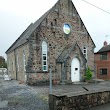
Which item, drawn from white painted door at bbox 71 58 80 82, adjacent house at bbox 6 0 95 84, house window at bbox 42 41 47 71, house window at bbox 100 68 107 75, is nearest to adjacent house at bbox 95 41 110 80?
house window at bbox 100 68 107 75

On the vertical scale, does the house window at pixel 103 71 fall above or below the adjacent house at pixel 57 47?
below

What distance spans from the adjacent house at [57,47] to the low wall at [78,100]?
10574 millimetres

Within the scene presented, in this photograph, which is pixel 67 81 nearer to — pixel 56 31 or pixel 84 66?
pixel 84 66

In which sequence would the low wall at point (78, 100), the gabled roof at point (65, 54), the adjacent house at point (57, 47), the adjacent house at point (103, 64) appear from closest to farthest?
the low wall at point (78, 100) → the adjacent house at point (57, 47) → the gabled roof at point (65, 54) → the adjacent house at point (103, 64)

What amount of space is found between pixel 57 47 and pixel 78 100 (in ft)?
43.5

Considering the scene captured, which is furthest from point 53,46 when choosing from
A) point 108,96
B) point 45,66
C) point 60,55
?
point 108,96

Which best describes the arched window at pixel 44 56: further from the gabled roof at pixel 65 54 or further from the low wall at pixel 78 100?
the low wall at pixel 78 100

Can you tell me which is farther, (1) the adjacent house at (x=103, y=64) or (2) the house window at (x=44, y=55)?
(1) the adjacent house at (x=103, y=64)

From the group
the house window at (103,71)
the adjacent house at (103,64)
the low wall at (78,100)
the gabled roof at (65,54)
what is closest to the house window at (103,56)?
the adjacent house at (103,64)

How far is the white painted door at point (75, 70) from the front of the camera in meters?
20.7

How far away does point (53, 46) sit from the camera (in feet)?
67.4

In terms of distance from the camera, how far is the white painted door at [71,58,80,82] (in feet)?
67.9

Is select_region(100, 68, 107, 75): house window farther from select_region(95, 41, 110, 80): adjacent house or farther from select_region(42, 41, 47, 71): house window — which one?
select_region(42, 41, 47, 71): house window

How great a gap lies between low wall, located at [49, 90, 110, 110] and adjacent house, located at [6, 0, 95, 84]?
1057 cm
